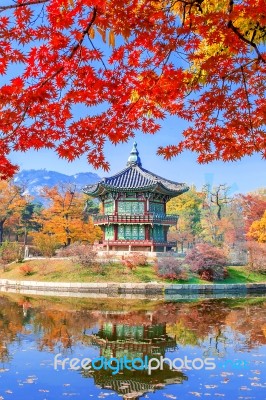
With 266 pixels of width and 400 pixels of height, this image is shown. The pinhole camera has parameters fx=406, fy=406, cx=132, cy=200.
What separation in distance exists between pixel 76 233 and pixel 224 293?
1701 centimetres

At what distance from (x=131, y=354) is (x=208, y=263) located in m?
18.5

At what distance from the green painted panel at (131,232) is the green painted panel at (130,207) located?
1.29 meters

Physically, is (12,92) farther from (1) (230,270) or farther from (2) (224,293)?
(1) (230,270)

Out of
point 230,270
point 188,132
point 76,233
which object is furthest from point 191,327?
point 76,233

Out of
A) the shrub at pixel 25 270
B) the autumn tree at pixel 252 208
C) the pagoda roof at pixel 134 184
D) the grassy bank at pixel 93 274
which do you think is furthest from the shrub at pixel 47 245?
the autumn tree at pixel 252 208

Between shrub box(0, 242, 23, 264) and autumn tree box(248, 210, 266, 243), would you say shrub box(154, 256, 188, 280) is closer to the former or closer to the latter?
autumn tree box(248, 210, 266, 243)

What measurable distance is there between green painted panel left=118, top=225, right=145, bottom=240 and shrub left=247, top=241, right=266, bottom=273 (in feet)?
28.7

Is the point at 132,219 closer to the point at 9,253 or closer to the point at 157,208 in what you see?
the point at 157,208

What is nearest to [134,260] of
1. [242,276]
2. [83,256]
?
[83,256]

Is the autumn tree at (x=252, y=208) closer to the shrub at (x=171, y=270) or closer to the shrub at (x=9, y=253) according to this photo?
the shrub at (x=171, y=270)

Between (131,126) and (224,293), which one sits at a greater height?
(131,126)

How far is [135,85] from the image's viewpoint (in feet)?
20.0

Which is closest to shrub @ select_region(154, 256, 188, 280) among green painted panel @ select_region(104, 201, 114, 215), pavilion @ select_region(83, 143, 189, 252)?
pavilion @ select_region(83, 143, 189, 252)

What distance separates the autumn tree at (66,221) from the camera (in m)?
36.8
